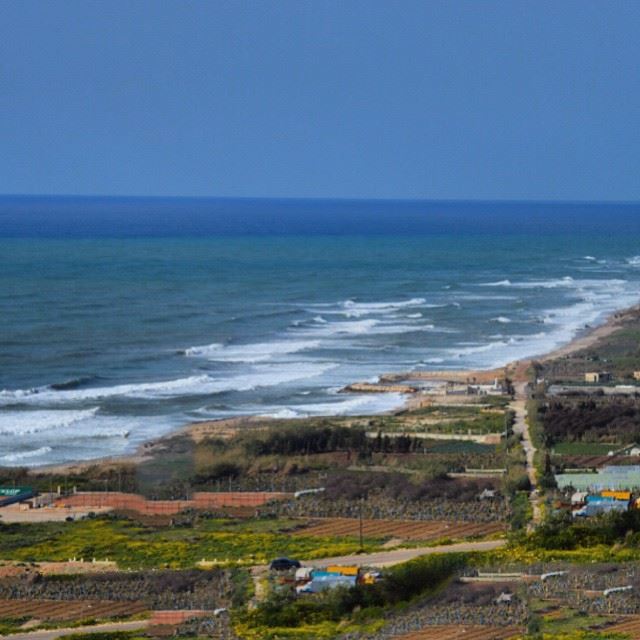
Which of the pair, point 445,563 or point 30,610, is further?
point 445,563

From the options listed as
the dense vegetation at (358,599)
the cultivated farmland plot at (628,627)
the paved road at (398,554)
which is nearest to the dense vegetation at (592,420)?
the paved road at (398,554)

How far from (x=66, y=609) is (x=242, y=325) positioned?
5110 cm

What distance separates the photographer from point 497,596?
3594 centimetres

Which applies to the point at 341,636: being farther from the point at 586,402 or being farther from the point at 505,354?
the point at 505,354

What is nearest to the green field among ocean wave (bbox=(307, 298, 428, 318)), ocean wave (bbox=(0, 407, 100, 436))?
ocean wave (bbox=(0, 407, 100, 436))

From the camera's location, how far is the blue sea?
6031 cm

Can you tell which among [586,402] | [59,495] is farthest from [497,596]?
[586,402]

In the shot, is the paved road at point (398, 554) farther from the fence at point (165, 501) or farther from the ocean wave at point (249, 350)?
the ocean wave at point (249, 350)

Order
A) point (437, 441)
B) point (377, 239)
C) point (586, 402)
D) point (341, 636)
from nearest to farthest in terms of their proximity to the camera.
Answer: point (341, 636) < point (437, 441) < point (586, 402) < point (377, 239)

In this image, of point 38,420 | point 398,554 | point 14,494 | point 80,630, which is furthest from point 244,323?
point 80,630

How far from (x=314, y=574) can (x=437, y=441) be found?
1632cm

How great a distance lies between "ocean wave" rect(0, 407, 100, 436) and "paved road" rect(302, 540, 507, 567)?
1868 centimetres

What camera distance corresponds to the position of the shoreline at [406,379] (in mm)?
50188

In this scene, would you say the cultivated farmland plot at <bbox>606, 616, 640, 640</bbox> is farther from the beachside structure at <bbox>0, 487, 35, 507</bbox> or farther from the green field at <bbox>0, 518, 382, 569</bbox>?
the beachside structure at <bbox>0, 487, 35, 507</bbox>
